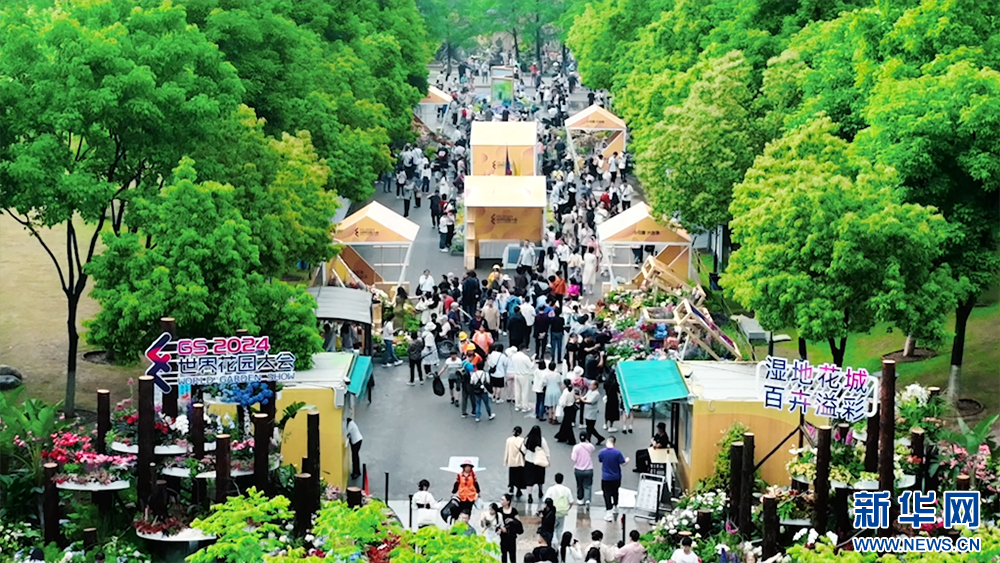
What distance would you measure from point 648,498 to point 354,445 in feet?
17.0

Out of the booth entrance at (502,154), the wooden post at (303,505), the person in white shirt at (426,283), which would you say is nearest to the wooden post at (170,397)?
the wooden post at (303,505)

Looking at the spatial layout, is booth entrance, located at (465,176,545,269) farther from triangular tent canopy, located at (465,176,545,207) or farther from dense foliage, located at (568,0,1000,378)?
dense foliage, located at (568,0,1000,378)

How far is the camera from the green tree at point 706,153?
125 ft

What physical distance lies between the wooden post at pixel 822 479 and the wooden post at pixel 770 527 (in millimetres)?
729

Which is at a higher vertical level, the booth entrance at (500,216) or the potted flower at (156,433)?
the booth entrance at (500,216)

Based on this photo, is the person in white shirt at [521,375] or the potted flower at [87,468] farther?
the person in white shirt at [521,375]

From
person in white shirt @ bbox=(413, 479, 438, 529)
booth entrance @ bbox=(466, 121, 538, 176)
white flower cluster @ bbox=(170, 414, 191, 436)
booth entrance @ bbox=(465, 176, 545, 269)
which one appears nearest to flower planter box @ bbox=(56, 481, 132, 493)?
white flower cluster @ bbox=(170, 414, 191, 436)

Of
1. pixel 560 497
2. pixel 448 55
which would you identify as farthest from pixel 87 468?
pixel 448 55

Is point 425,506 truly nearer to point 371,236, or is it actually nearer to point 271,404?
point 271,404

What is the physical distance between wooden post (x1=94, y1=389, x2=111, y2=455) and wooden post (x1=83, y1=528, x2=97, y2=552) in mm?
1476

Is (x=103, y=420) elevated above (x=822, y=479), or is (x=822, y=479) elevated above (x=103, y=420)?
(x=103, y=420)

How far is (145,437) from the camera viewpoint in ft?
72.0

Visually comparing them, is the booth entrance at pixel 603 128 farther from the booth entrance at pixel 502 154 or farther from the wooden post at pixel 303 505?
the wooden post at pixel 303 505

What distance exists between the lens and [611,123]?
191 ft
